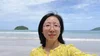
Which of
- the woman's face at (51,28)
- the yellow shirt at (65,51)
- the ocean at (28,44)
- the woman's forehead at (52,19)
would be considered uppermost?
the woman's forehead at (52,19)

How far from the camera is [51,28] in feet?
5.72

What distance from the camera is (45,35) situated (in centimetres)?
179

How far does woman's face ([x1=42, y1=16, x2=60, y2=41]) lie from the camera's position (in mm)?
1743

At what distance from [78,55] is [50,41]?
0.77 ft

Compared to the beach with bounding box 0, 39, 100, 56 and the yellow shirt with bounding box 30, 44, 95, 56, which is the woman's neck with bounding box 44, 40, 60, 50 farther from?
the beach with bounding box 0, 39, 100, 56

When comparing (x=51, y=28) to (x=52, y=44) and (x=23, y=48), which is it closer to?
(x=52, y=44)

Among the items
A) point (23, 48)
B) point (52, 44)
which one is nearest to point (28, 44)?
point (23, 48)

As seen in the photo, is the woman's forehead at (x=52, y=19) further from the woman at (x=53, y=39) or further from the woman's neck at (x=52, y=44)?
the woman's neck at (x=52, y=44)

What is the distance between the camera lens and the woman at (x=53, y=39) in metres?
1.73

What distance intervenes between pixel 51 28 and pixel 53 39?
8cm

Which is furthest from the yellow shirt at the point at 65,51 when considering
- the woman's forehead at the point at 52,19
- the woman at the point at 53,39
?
the woman's forehead at the point at 52,19

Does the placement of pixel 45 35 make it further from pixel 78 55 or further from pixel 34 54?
pixel 78 55

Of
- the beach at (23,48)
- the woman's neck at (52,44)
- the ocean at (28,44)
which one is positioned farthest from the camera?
the ocean at (28,44)

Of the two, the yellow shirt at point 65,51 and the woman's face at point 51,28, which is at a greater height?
the woman's face at point 51,28
